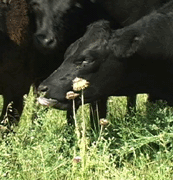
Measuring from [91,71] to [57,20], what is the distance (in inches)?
29.1

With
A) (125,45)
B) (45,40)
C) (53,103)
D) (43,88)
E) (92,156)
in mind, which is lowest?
(92,156)

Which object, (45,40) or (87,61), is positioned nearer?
(87,61)

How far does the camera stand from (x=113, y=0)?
3.51 meters

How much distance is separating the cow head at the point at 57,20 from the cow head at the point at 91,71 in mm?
503

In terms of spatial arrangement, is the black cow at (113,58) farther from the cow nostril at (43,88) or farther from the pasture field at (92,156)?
the pasture field at (92,156)

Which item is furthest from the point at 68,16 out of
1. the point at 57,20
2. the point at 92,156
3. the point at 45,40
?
the point at 92,156

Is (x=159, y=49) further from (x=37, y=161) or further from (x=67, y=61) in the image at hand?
(x=37, y=161)

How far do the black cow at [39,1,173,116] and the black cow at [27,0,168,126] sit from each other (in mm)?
389

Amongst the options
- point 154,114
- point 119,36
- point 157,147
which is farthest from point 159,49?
point 157,147

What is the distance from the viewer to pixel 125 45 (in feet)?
9.67

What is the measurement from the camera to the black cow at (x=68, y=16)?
3.41m

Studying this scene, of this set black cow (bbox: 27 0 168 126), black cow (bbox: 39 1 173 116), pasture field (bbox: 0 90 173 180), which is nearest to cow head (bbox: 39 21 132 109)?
black cow (bbox: 39 1 173 116)

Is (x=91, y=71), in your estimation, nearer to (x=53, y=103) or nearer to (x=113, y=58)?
(x=113, y=58)

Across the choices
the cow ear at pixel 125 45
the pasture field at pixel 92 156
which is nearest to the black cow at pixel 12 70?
the pasture field at pixel 92 156
